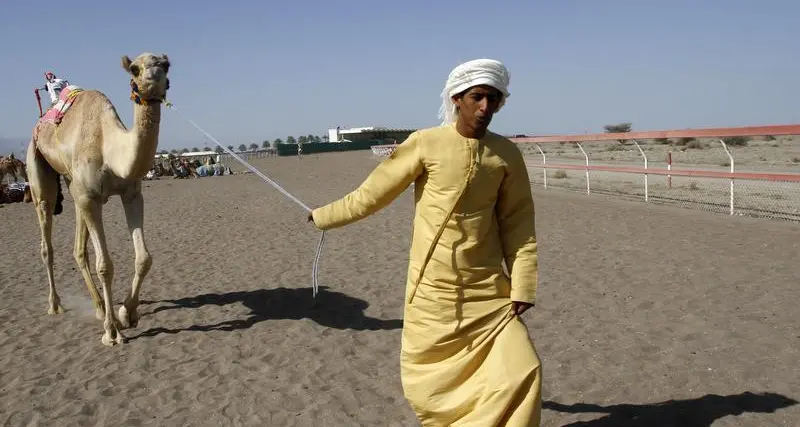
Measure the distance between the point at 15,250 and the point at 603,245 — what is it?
31.1 ft

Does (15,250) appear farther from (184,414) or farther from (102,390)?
(184,414)

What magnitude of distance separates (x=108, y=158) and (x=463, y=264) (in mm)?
4156

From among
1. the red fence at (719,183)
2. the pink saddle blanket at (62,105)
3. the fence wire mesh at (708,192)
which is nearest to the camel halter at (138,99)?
the pink saddle blanket at (62,105)

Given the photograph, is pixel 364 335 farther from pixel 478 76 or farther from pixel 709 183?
pixel 709 183

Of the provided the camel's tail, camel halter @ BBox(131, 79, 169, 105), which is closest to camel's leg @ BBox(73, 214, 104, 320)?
the camel's tail

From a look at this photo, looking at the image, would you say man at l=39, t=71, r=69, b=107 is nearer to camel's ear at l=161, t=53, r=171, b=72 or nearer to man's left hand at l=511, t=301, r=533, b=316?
camel's ear at l=161, t=53, r=171, b=72

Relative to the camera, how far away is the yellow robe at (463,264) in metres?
2.90

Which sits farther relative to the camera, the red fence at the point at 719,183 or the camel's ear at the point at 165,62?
the red fence at the point at 719,183

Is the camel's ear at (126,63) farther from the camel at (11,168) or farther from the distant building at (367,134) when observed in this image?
the distant building at (367,134)

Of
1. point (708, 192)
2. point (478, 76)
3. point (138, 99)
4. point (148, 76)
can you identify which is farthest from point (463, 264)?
point (708, 192)

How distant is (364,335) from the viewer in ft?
18.4

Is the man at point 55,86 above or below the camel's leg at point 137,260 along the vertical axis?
above

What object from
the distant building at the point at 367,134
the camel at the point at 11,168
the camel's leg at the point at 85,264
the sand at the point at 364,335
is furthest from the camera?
the distant building at the point at 367,134

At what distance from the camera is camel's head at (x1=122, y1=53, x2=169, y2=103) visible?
539 cm
